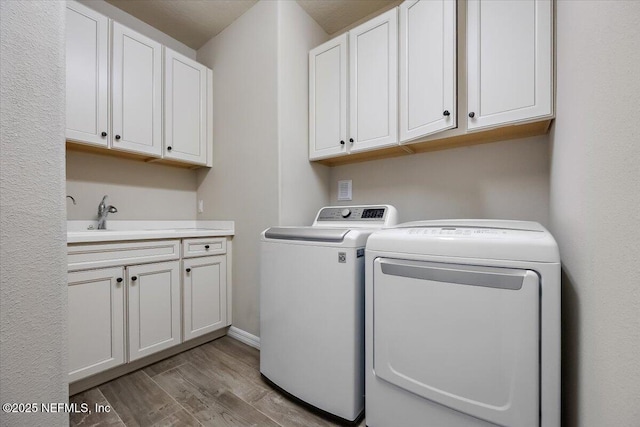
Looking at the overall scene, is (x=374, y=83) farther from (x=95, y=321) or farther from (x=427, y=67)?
(x=95, y=321)

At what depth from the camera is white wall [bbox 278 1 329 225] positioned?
1.80 metres

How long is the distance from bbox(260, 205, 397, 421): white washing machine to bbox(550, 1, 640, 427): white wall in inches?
28.8

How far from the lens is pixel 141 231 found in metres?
1.68

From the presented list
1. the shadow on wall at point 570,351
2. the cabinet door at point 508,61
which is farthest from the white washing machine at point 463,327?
the cabinet door at point 508,61

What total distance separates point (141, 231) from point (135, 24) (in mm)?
1741

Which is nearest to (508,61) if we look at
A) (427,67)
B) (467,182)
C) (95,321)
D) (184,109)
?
(427,67)

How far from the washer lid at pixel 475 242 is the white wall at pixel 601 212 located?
98 millimetres

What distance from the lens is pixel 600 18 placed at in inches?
24.5

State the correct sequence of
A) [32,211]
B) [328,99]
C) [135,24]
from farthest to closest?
[135,24]
[328,99]
[32,211]

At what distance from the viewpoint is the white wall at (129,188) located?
1.85 metres

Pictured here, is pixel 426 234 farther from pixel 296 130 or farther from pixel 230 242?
pixel 230 242

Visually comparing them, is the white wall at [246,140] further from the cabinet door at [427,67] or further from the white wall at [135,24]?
the cabinet door at [427,67]

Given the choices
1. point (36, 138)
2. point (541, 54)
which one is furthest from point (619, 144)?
point (36, 138)

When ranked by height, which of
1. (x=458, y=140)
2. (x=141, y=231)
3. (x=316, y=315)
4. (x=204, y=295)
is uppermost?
(x=458, y=140)
